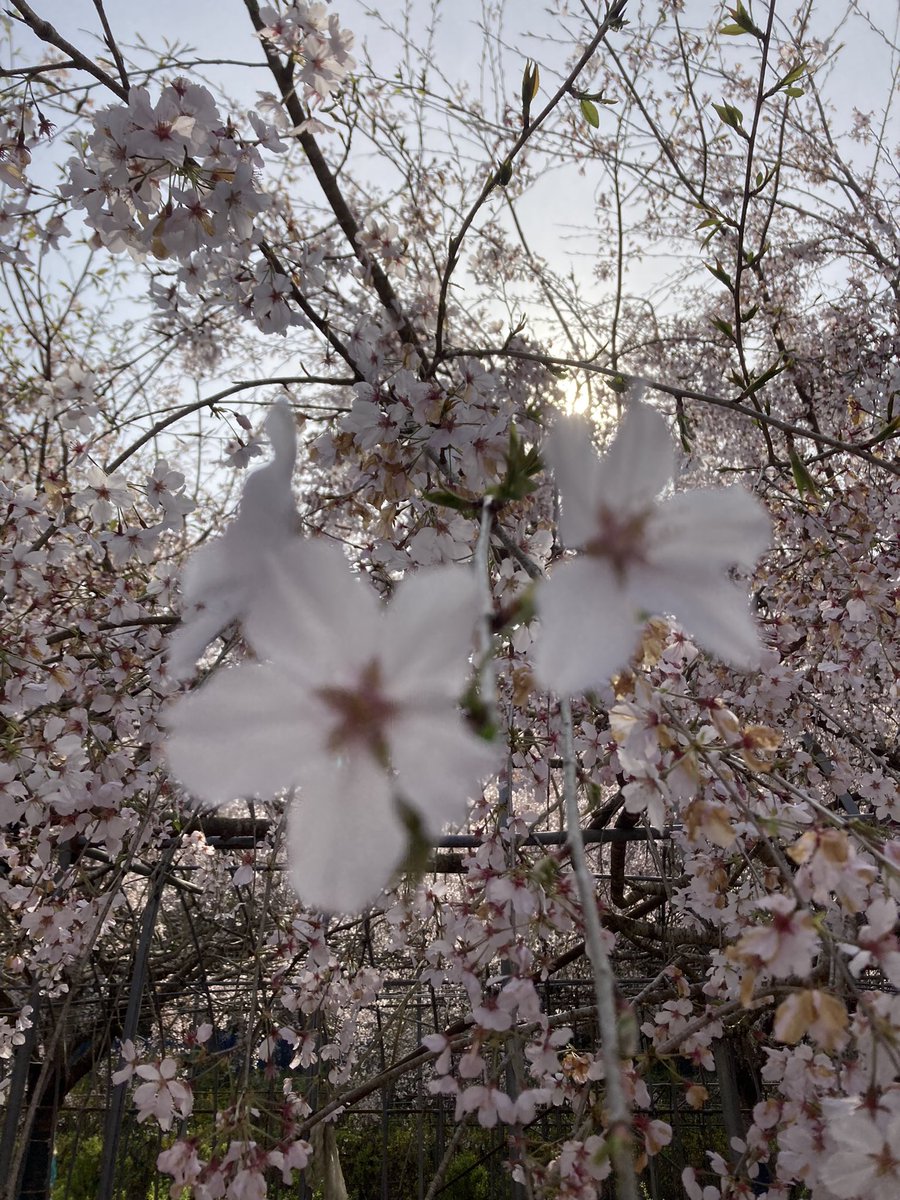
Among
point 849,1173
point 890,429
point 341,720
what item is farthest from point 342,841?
point 890,429

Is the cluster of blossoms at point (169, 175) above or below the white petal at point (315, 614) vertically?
above

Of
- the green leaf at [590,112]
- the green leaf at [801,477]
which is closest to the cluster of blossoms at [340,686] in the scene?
the green leaf at [801,477]

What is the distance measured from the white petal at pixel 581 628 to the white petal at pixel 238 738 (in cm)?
9

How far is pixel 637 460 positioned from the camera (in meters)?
0.32

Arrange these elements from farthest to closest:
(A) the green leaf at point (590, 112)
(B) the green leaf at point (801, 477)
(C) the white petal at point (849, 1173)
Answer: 1. (A) the green leaf at point (590, 112)
2. (B) the green leaf at point (801, 477)
3. (C) the white petal at point (849, 1173)

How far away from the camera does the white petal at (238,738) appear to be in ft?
0.86

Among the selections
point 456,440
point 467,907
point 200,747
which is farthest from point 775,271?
point 200,747

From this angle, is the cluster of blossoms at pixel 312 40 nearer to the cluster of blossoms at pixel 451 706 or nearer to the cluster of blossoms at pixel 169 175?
the cluster of blossoms at pixel 451 706

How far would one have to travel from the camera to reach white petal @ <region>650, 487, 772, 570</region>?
0.33 meters

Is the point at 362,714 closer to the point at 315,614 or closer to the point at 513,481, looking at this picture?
the point at 315,614

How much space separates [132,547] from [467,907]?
1.00 meters

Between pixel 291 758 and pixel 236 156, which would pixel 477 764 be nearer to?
pixel 291 758

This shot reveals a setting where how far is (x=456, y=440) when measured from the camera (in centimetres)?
105

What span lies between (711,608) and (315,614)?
18 centimetres
